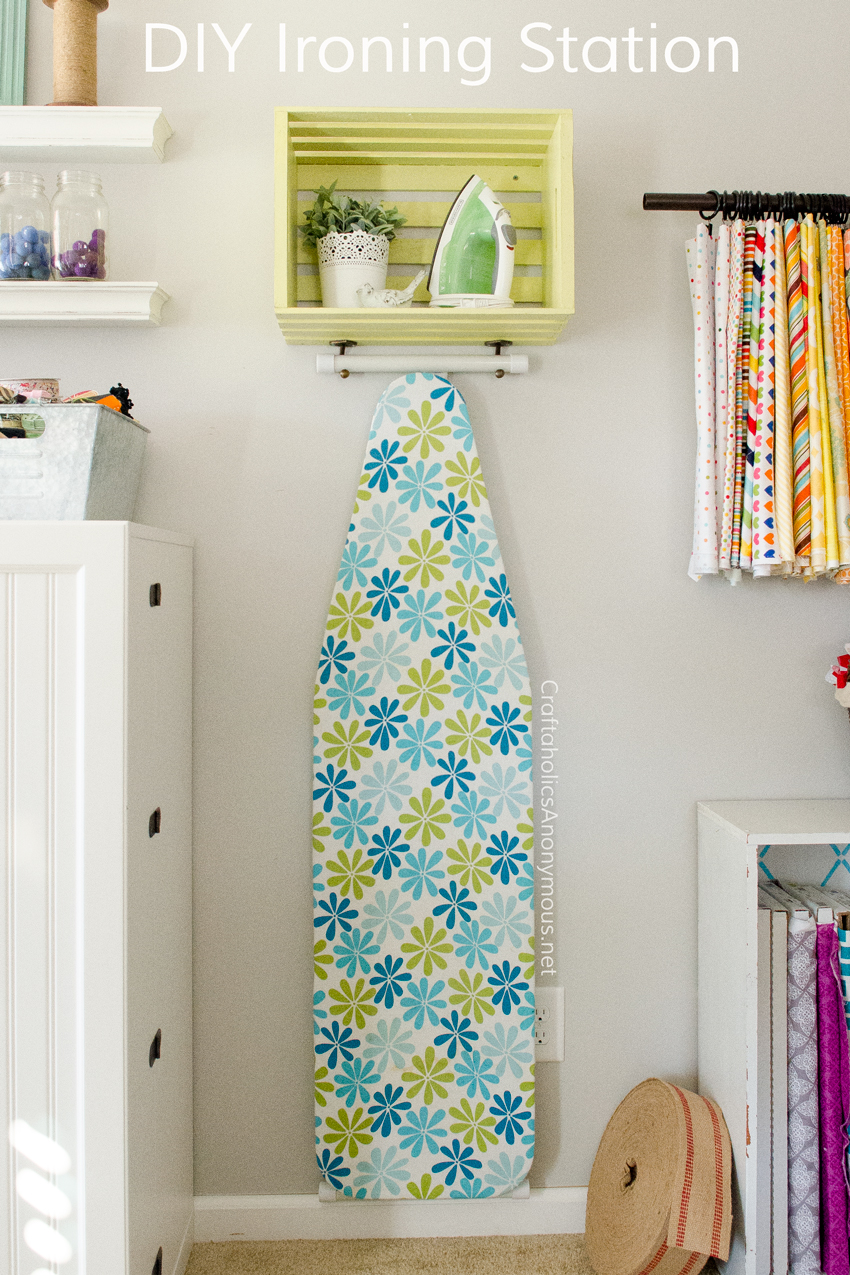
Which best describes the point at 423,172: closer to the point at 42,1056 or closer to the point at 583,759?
the point at 583,759

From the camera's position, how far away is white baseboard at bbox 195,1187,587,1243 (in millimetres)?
1545

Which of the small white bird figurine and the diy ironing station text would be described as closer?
the small white bird figurine

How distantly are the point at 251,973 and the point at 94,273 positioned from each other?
1.21 m

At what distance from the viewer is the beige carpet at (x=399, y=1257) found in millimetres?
1478

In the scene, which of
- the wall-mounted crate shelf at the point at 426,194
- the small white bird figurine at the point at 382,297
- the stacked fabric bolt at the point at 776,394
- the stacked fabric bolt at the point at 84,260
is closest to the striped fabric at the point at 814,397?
the stacked fabric bolt at the point at 776,394

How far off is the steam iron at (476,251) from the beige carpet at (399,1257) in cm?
158

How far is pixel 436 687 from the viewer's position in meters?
1.53

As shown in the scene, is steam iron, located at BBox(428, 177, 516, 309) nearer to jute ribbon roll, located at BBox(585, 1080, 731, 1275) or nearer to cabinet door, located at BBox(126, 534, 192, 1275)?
cabinet door, located at BBox(126, 534, 192, 1275)

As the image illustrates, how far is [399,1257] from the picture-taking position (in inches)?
59.4

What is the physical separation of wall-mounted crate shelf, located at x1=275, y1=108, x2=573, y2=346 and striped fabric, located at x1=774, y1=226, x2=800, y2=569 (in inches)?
14.2

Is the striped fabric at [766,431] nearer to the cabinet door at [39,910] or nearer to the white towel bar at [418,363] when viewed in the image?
the white towel bar at [418,363]

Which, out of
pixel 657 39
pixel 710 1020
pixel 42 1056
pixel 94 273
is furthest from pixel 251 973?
pixel 657 39

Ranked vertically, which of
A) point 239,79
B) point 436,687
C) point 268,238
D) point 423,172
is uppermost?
point 239,79

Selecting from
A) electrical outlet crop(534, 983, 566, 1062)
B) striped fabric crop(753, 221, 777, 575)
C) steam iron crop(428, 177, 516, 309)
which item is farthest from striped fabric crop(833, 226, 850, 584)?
electrical outlet crop(534, 983, 566, 1062)
